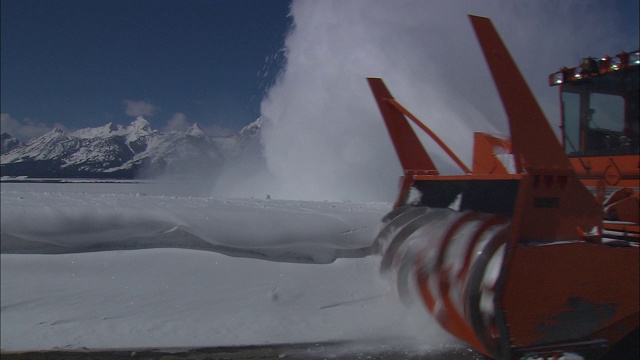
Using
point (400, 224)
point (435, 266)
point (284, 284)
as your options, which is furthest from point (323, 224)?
point (435, 266)

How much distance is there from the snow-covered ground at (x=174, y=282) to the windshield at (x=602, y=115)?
7.11ft

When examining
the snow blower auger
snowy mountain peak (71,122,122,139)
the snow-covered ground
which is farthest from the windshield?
snowy mountain peak (71,122,122,139)

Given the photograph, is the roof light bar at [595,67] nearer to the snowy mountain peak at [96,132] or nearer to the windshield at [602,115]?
the windshield at [602,115]

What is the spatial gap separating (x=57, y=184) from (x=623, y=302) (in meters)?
3.66

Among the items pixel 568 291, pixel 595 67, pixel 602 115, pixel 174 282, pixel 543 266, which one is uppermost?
pixel 595 67

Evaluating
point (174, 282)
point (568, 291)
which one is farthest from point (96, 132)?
point (568, 291)

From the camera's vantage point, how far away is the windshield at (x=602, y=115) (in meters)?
3.97

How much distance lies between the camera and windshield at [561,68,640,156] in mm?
3973

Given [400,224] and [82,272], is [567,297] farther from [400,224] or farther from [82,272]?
[82,272]

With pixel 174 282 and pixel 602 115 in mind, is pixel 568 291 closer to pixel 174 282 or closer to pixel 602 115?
pixel 602 115

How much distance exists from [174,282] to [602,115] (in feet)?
13.9

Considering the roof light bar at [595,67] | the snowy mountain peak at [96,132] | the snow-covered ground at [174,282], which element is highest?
the roof light bar at [595,67]

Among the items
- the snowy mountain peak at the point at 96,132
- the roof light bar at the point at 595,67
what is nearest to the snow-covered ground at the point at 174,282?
the snowy mountain peak at the point at 96,132

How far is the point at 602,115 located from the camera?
14.3 feet
